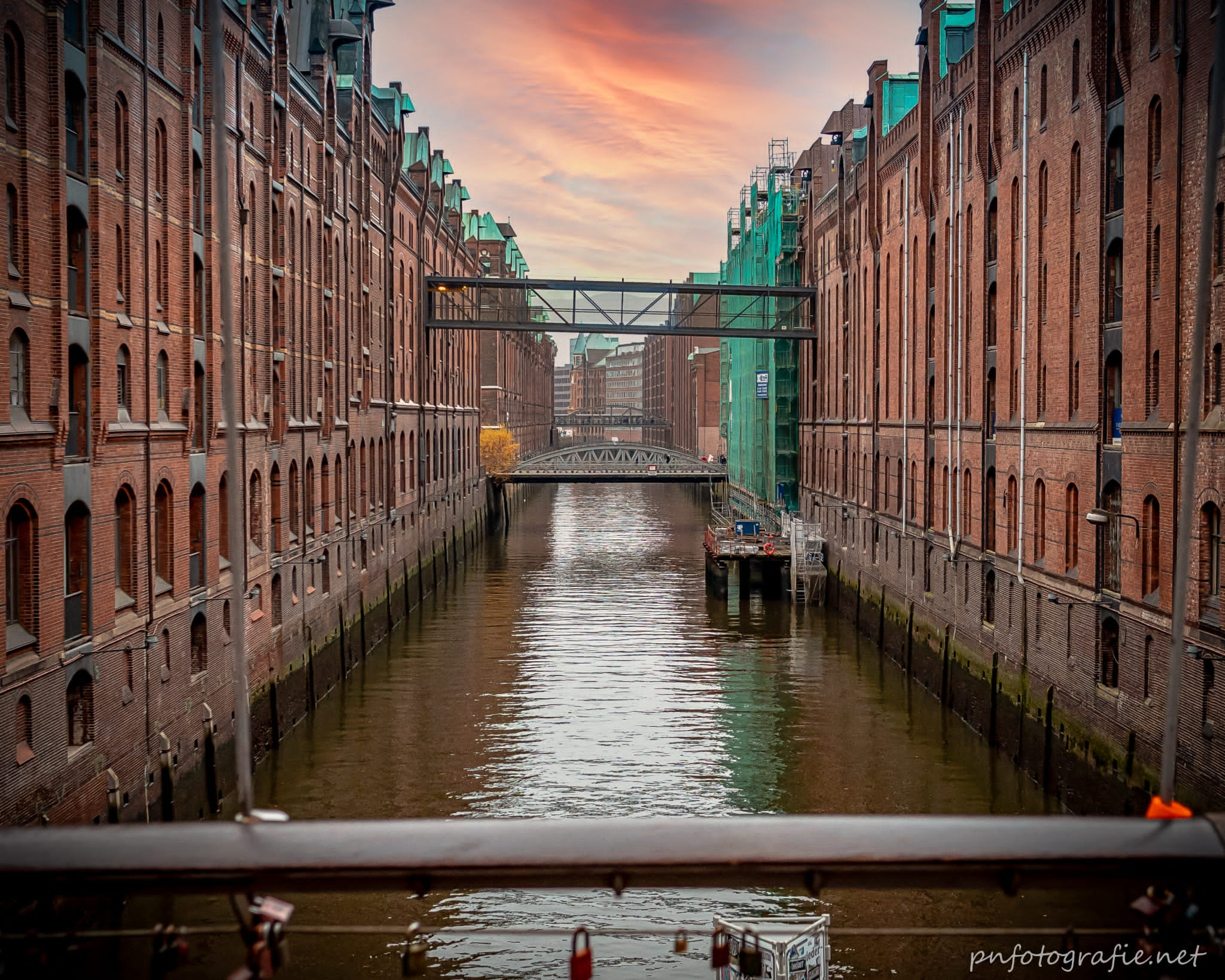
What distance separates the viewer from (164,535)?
18391 millimetres

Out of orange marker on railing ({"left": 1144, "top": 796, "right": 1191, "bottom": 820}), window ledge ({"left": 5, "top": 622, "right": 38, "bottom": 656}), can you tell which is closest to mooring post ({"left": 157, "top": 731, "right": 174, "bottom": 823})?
window ledge ({"left": 5, "top": 622, "right": 38, "bottom": 656})

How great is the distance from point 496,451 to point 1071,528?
53525 millimetres

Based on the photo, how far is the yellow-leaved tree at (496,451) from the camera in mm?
71375

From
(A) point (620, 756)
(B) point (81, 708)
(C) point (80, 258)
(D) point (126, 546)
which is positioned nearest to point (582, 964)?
(B) point (81, 708)

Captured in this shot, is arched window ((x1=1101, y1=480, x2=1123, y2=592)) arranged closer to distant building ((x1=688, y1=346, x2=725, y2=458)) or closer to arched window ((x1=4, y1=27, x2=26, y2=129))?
arched window ((x1=4, y1=27, x2=26, y2=129))

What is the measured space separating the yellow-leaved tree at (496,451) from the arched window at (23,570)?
184 ft

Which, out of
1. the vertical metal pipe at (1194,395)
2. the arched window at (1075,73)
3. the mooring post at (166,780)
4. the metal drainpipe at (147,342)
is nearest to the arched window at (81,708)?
the metal drainpipe at (147,342)

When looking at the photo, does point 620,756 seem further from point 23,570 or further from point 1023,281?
point 1023,281

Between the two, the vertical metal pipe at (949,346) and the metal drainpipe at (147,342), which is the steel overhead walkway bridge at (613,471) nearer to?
the vertical metal pipe at (949,346)

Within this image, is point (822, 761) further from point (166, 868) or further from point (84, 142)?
point (166, 868)

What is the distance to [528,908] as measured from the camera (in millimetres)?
15117

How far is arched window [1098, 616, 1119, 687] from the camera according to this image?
18.6 m

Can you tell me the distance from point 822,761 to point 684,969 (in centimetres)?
896

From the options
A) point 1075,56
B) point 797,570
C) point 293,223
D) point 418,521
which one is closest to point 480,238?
point 418,521
